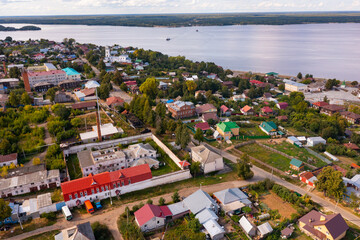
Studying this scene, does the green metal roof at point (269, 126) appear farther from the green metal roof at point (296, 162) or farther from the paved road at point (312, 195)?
the paved road at point (312, 195)

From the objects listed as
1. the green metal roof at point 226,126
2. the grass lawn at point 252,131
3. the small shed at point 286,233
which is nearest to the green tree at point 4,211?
the small shed at point 286,233

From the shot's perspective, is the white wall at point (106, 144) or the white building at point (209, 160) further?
the white wall at point (106, 144)

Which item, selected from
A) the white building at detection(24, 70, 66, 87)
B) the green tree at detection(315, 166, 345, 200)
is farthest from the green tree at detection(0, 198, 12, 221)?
the white building at detection(24, 70, 66, 87)

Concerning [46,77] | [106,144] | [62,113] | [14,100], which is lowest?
[106,144]

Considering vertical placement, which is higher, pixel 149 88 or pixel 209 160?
pixel 149 88

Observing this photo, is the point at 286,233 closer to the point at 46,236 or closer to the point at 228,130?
the point at 228,130

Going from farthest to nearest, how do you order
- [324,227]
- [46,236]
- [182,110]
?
[182,110] → [46,236] → [324,227]

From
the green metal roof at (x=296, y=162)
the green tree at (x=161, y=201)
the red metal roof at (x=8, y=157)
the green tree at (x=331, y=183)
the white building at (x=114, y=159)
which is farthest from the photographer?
the green metal roof at (x=296, y=162)

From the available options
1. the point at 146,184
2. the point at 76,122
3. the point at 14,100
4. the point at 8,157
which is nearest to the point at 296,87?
the point at 146,184
